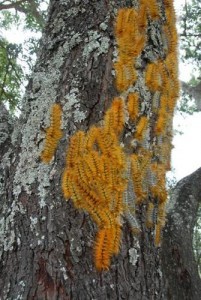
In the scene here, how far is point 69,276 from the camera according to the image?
1.07 meters

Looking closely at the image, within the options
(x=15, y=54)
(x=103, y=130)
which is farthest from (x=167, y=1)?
(x=15, y=54)

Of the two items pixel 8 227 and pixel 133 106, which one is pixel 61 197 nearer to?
pixel 8 227

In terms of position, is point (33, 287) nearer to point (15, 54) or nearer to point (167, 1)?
point (167, 1)

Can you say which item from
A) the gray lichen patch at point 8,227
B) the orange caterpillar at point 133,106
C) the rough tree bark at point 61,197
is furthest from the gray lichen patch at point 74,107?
the gray lichen patch at point 8,227

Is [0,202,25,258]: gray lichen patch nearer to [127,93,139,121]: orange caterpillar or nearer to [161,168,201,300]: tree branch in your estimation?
[127,93,139,121]: orange caterpillar

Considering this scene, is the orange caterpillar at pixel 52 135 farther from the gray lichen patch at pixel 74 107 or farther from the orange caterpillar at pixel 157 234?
the orange caterpillar at pixel 157 234

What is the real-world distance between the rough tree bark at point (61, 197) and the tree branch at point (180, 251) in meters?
1.39

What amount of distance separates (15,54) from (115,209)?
3.16 meters

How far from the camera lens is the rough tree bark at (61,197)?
3.54 ft

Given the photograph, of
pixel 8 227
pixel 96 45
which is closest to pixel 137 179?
pixel 8 227

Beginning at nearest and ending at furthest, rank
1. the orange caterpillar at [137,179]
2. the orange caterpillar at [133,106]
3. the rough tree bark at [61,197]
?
the rough tree bark at [61,197] → the orange caterpillar at [137,179] → the orange caterpillar at [133,106]

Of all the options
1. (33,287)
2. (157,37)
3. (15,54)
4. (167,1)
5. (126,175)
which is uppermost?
(15,54)

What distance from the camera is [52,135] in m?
1.28

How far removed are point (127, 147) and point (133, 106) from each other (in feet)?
0.45
